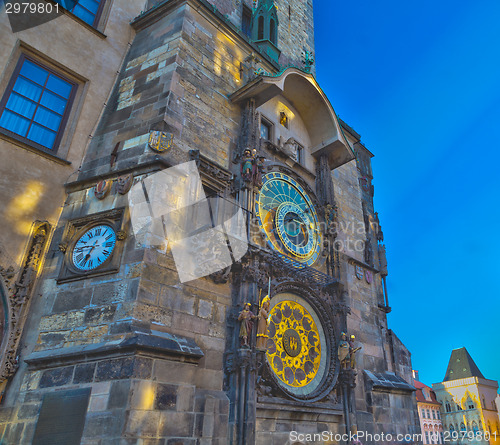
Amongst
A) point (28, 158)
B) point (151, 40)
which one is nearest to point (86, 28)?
point (151, 40)

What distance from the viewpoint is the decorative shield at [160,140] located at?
27.6 ft

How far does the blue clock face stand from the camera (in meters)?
10.0

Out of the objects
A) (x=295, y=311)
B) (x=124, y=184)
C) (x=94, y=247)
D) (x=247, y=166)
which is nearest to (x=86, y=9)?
(x=124, y=184)

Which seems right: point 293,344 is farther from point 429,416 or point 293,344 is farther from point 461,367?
point 461,367

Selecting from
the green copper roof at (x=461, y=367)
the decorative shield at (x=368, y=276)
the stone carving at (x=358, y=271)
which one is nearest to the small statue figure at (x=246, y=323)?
the stone carving at (x=358, y=271)

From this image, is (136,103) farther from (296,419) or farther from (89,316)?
(296,419)

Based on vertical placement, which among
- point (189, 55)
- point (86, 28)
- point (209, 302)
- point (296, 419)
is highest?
point (86, 28)

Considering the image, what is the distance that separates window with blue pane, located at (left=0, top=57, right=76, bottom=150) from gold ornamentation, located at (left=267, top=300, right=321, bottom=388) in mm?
6167

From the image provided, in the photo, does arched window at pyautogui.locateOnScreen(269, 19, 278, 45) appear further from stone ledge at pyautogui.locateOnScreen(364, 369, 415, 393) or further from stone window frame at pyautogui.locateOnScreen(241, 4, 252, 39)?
stone ledge at pyautogui.locateOnScreen(364, 369, 415, 393)

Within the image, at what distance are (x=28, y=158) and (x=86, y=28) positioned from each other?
393 centimetres

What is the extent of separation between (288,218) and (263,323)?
327 cm

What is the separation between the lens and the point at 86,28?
405 inches

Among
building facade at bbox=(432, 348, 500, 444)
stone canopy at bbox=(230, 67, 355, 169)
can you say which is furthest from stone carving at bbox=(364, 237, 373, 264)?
building facade at bbox=(432, 348, 500, 444)

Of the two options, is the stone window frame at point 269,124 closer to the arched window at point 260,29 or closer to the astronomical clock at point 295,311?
the astronomical clock at point 295,311
